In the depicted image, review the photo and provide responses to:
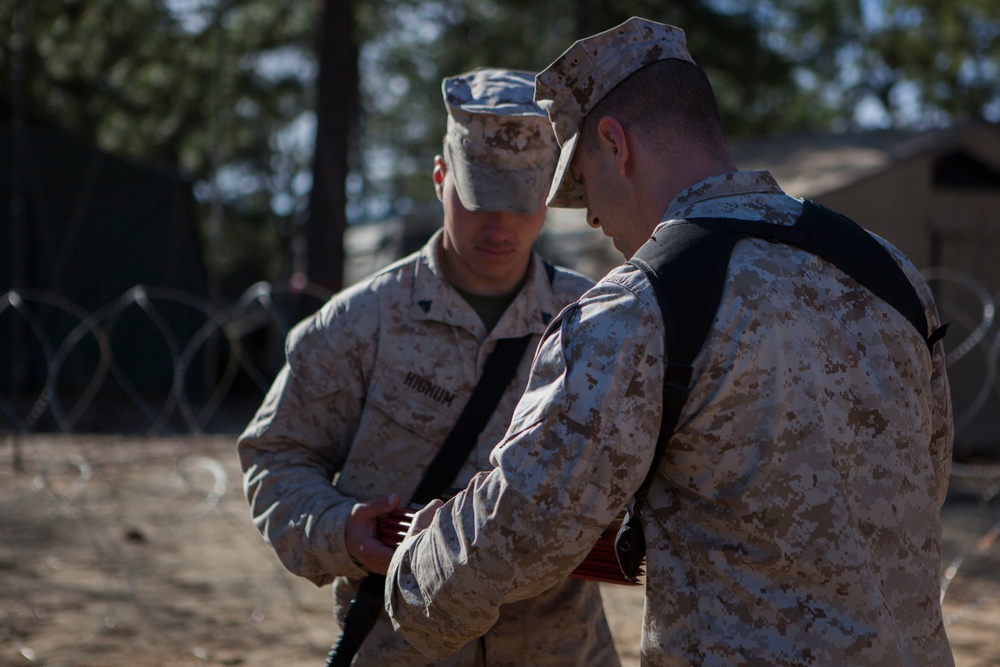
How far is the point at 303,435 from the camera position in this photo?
8.06 ft

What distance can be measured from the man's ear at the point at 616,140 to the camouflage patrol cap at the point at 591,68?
0.06m

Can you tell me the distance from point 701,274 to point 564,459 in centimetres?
33

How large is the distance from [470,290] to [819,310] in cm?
119

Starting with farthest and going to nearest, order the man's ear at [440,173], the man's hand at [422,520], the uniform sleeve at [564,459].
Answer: the man's ear at [440,173]
the man's hand at [422,520]
the uniform sleeve at [564,459]

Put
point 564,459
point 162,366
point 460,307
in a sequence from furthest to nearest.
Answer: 1. point 162,366
2. point 460,307
3. point 564,459

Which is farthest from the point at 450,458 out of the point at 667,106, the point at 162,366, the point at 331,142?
the point at 162,366

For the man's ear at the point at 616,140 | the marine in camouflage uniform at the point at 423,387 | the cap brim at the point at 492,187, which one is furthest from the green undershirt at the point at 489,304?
the man's ear at the point at 616,140

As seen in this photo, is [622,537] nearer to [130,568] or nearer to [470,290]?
[470,290]

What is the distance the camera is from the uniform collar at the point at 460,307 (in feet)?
8.29

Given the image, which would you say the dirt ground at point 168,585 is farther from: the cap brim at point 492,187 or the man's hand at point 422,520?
the man's hand at point 422,520

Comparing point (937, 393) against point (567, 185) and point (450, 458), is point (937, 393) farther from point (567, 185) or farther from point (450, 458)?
point (450, 458)

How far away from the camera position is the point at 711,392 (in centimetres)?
151

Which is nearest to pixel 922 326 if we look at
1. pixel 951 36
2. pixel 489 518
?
pixel 489 518

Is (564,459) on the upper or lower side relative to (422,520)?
upper
